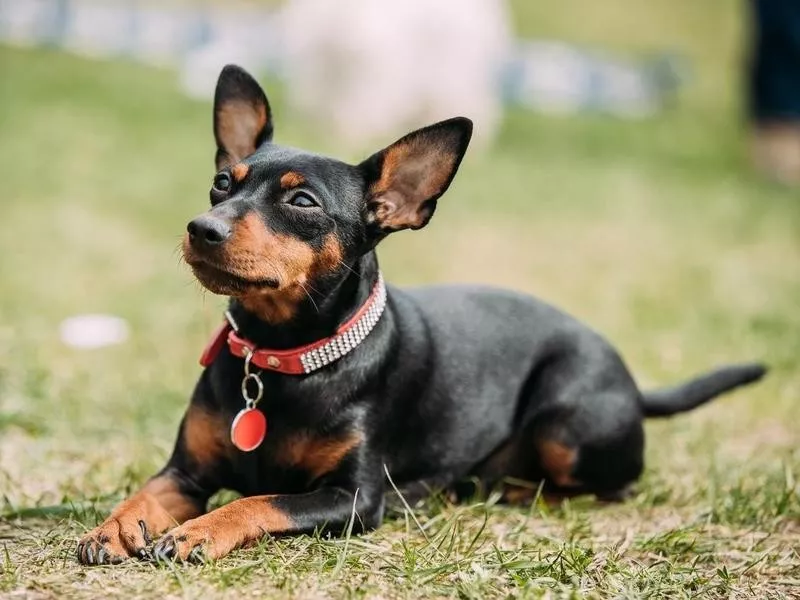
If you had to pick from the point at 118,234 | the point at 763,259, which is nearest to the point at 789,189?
the point at 763,259

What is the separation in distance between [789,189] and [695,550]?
29.7ft

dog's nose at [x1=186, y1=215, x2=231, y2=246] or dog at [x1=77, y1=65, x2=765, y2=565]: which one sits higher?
dog's nose at [x1=186, y1=215, x2=231, y2=246]

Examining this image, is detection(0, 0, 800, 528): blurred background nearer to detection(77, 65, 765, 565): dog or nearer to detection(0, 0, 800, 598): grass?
detection(0, 0, 800, 598): grass

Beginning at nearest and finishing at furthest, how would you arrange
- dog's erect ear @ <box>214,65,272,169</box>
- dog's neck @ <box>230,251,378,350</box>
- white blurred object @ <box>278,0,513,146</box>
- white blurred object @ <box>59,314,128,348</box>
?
1. dog's neck @ <box>230,251,378,350</box>
2. dog's erect ear @ <box>214,65,272,169</box>
3. white blurred object @ <box>59,314,128,348</box>
4. white blurred object @ <box>278,0,513,146</box>

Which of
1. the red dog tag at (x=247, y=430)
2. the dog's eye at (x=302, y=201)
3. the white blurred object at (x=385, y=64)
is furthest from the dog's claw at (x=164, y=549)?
the white blurred object at (x=385, y=64)

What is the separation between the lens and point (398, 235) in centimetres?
916

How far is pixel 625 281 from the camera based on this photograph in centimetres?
839

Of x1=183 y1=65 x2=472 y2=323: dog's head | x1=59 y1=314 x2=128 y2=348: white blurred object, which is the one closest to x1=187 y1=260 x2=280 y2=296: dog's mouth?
x1=183 y1=65 x2=472 y2=323: dog's head

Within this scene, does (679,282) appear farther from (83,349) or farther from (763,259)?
(83,349)

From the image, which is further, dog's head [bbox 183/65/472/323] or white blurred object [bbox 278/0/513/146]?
white blurred object [bbox 278/0/513/146]

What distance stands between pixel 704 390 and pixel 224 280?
2.22m

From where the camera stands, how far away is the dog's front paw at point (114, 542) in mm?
3254

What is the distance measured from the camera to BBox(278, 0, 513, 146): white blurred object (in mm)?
12438

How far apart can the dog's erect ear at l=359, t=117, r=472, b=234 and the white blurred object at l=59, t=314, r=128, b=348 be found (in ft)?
9.64
